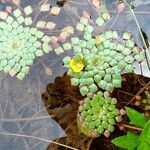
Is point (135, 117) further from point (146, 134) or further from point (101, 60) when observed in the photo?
point (101, 60)

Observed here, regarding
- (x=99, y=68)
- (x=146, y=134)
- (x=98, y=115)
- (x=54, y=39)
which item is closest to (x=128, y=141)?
(x=146, y=134)

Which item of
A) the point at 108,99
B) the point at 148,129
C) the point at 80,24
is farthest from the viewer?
the point at 80,24

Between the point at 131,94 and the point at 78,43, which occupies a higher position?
the point at 78,43

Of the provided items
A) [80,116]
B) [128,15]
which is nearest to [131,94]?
[80,116]

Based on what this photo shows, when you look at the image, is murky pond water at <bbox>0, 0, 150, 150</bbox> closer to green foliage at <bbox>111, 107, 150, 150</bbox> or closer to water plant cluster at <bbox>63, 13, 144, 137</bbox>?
water plant cluster at <bbox>63, 13, 144, 137</bbox>

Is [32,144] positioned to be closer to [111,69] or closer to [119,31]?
[111,69]

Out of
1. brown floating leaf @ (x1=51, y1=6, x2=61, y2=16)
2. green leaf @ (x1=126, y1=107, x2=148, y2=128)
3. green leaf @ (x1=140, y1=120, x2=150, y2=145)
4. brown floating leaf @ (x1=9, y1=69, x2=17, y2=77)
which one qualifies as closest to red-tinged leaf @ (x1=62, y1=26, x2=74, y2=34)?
brown floating leaf @ (x1=51, y1=6, x2=61, y2=16)

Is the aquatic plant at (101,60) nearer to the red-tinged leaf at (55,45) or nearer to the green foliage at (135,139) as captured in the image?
A: the red-tinged leaf at (55,45)
